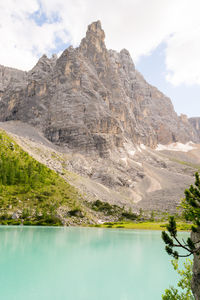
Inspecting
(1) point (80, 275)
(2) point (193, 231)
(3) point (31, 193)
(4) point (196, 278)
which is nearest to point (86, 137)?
(3) point (31, 193)

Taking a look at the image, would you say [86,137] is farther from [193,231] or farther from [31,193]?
[193,231]

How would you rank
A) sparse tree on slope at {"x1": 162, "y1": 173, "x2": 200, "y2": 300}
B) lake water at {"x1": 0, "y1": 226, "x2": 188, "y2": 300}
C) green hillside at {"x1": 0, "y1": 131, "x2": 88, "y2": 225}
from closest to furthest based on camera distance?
sparse tree on slope at {"x1": 162, "y1": 173, "x2": 200, "y2": 300} → lake water at {"x1": 0, "y1": 226, "x2": 188, "y2": 300} → green hillside at {"x1": 0, "y1": 131, "x2": 88, "y2": 225}

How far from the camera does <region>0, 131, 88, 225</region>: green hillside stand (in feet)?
240

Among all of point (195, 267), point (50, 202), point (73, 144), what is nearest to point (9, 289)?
point (195, 267)

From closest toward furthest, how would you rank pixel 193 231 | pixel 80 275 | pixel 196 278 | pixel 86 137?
1. pixel 193 231
2. pixel 196 278
3. pixel 80 275
4. pixel 86 137

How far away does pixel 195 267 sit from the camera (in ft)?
26.2

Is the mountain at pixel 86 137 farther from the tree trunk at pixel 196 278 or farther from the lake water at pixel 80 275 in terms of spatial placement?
the tree trunk at pixel 196 278

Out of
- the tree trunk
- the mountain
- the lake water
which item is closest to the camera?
the tree trunk

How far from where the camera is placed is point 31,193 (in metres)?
86.3

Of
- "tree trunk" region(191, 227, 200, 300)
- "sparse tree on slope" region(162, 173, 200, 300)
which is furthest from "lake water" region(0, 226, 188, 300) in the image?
"sparse tree on slope" region(162, 173, 200, 300)

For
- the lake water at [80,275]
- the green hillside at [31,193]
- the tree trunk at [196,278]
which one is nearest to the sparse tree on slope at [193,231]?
the tree trunk at [196,278]

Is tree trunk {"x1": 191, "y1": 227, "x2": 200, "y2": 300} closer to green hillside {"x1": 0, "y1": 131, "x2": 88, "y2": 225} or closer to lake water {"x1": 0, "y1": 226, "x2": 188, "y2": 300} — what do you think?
lake water {"x1": 0, "y1": 226, "x2": 188, "y2": 300}

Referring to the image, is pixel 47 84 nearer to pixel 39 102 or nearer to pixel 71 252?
pixel 39 102

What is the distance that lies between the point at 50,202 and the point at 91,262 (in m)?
60.8
